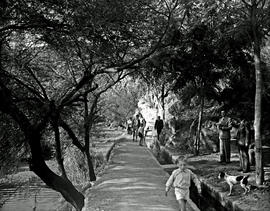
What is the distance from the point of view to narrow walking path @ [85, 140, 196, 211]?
866 cm

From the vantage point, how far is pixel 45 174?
1216 centimetres

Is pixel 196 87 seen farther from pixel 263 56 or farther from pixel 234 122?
pixel 263 56

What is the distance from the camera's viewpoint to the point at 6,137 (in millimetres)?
13609

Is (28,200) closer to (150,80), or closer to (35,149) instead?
(150,80)

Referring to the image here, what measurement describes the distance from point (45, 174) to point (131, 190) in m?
3.42

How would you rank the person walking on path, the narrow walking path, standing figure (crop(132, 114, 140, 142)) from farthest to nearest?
standing figure (crop(132, 114, 140, 142)) → the narrow walking path → the person walking on path

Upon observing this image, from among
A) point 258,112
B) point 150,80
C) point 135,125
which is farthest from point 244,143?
point 135,125

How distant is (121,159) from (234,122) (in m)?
5.75

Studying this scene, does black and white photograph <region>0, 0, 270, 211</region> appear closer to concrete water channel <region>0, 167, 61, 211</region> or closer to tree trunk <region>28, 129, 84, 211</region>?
tree trunk <region>28, 129, 84, 211</region>

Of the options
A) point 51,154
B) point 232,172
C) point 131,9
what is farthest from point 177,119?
point 131,9

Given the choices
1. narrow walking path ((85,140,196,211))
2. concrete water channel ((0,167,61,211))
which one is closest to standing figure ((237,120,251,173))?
narrow walking path ((85,140,196,211))

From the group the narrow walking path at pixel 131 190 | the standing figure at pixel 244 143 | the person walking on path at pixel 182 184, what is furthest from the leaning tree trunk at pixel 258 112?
the person walking on path at pixel 182 184

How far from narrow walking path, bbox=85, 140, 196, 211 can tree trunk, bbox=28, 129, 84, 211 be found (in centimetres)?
117

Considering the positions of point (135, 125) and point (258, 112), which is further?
point (135, 125)
